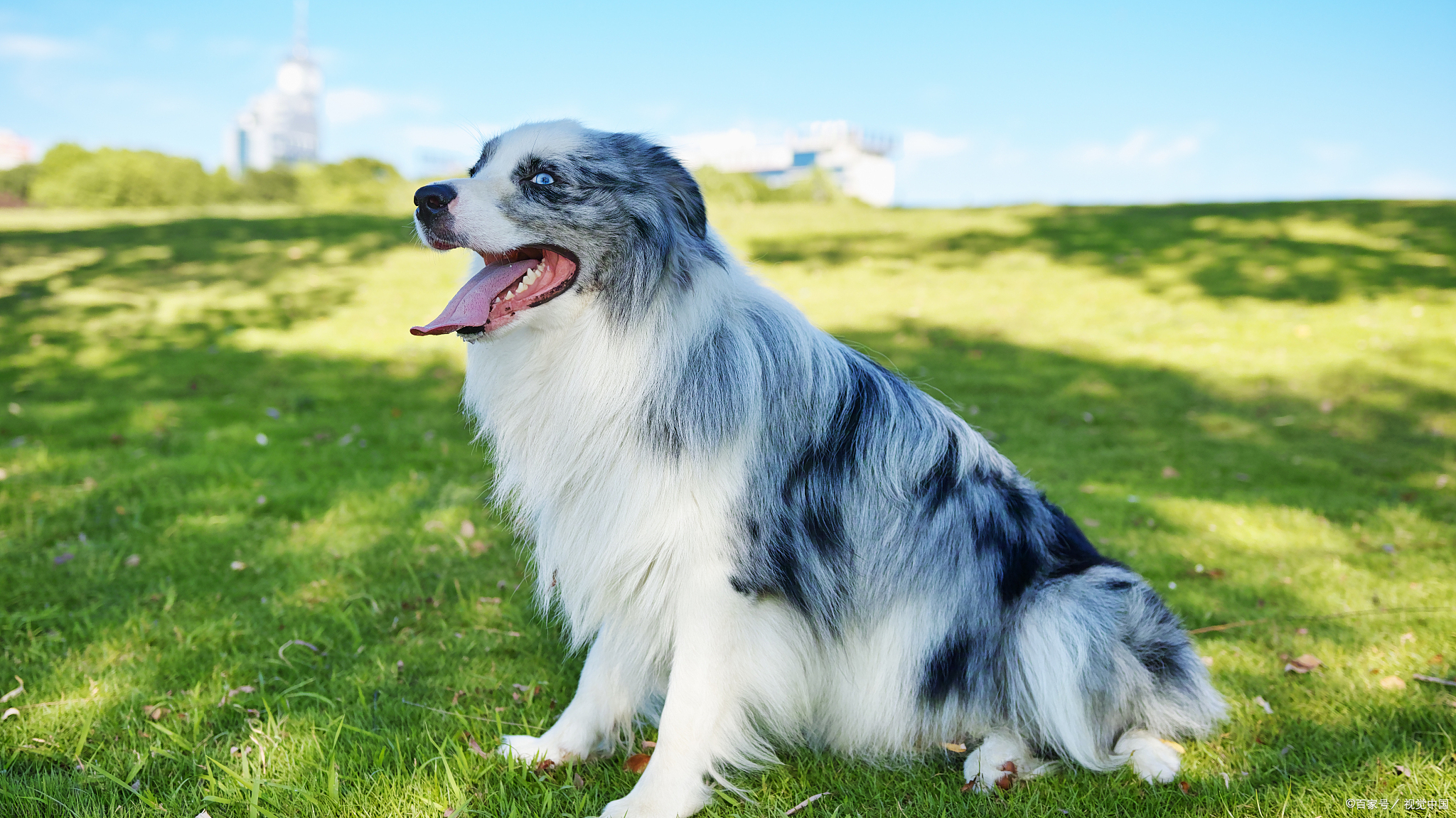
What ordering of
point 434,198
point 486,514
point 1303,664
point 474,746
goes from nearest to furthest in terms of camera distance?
point 434,198, point 474,746, point 1303,664, point 486,514

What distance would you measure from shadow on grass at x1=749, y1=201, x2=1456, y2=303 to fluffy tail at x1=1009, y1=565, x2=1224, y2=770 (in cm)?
1161

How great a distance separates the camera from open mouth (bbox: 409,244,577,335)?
2521 millimetres

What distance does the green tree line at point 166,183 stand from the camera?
35.5m

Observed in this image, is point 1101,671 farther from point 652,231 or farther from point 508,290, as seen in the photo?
point 508,290

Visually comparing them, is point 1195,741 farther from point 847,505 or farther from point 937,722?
point 847,505

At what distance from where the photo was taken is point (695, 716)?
2.61 meters

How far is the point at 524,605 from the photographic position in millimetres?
4309

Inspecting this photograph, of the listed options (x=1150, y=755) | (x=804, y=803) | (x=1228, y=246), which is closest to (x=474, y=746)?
(x=804, y=803)

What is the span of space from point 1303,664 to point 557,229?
3.62 m

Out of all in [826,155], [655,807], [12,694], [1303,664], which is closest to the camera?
[655,807]

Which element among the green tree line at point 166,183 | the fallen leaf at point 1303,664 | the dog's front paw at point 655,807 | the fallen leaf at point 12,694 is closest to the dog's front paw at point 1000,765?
the dog's front paw at point 655,807

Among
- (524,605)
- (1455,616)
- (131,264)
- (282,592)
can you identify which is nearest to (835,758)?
(524,605)

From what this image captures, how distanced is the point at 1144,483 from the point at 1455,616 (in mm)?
2535

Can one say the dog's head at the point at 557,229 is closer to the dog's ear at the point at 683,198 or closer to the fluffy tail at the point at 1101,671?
the dog's ear at the point at 683,198
